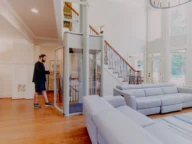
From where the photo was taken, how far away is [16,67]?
16.9 ft

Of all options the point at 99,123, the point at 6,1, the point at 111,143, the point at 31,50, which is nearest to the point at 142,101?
the point at 99,123

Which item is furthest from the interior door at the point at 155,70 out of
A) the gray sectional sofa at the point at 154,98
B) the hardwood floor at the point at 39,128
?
the hardwood floor at the point at 39,128

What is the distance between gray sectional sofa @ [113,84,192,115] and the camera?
11.5 feet

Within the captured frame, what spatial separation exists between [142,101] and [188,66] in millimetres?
3778

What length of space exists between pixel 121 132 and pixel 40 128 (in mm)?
2211

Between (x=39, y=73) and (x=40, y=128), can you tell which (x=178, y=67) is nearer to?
(x=39, y=73)

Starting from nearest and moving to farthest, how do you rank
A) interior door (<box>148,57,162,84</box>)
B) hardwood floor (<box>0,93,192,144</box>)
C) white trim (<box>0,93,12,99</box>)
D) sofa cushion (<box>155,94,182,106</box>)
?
1. hardwood floor (<box>0,93,192,144</box>)
2. sofa cushion (<box>155,94,182,106</box>)
3. white trim (<box>0,93,12,99</box>)
4. interior door (<box>148,57,162,84</box>)

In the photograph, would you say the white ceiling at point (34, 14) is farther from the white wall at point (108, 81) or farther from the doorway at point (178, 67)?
the doorway at point (178, 67)

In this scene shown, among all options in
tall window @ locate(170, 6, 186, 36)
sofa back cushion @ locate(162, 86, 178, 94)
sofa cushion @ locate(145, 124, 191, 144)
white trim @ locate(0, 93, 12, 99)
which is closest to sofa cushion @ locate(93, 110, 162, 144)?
sofa cushion @ locate(145, 124, 191, 144)

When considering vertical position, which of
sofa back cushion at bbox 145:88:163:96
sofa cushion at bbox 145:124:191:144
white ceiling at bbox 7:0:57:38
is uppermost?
white ceiling at bbox 7:0:57:38

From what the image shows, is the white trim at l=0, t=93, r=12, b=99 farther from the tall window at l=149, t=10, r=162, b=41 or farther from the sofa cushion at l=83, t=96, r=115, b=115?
the tall window at l=149, t=10, r=162, b=41

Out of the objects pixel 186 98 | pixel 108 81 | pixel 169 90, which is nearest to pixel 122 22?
pixel 108 81

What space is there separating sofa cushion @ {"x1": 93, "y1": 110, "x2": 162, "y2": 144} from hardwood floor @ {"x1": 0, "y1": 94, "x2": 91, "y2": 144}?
3.91 feet

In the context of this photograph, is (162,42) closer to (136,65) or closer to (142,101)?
(136,65)
